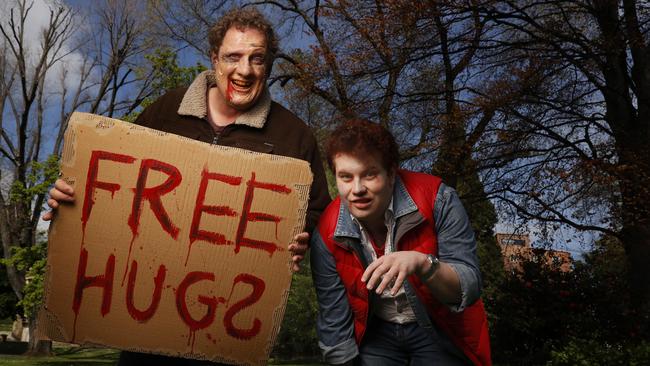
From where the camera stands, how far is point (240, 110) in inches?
116

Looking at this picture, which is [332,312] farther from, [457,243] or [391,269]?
[391,269]

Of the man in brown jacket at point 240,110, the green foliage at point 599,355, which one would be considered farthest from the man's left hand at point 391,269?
the green foliage at point 599,355

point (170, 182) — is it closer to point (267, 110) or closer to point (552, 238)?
point (267, 110)

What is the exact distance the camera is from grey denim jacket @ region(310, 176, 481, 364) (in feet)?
8.07

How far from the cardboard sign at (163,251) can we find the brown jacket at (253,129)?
0.23 meters

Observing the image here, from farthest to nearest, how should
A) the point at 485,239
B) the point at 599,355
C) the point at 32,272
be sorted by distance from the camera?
the point at 485,239, the point at 32,272, the point at 599,355

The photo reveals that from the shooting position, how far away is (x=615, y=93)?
12750 mm

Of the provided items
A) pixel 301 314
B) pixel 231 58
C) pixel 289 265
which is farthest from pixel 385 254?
pixel 301 314

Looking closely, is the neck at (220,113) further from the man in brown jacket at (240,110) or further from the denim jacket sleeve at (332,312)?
the denim jacket sleeve at (332,312)

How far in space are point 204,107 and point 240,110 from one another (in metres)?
0.16

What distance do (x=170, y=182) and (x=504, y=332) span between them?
11.8 metres

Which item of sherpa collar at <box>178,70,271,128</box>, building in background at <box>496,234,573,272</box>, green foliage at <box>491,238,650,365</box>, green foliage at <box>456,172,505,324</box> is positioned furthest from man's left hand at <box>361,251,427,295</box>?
green foliage at <box>456,172,505,324</box>

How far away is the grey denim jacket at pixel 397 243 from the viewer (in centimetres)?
246

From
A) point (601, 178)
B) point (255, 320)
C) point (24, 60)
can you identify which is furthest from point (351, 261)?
point (24, 60)
